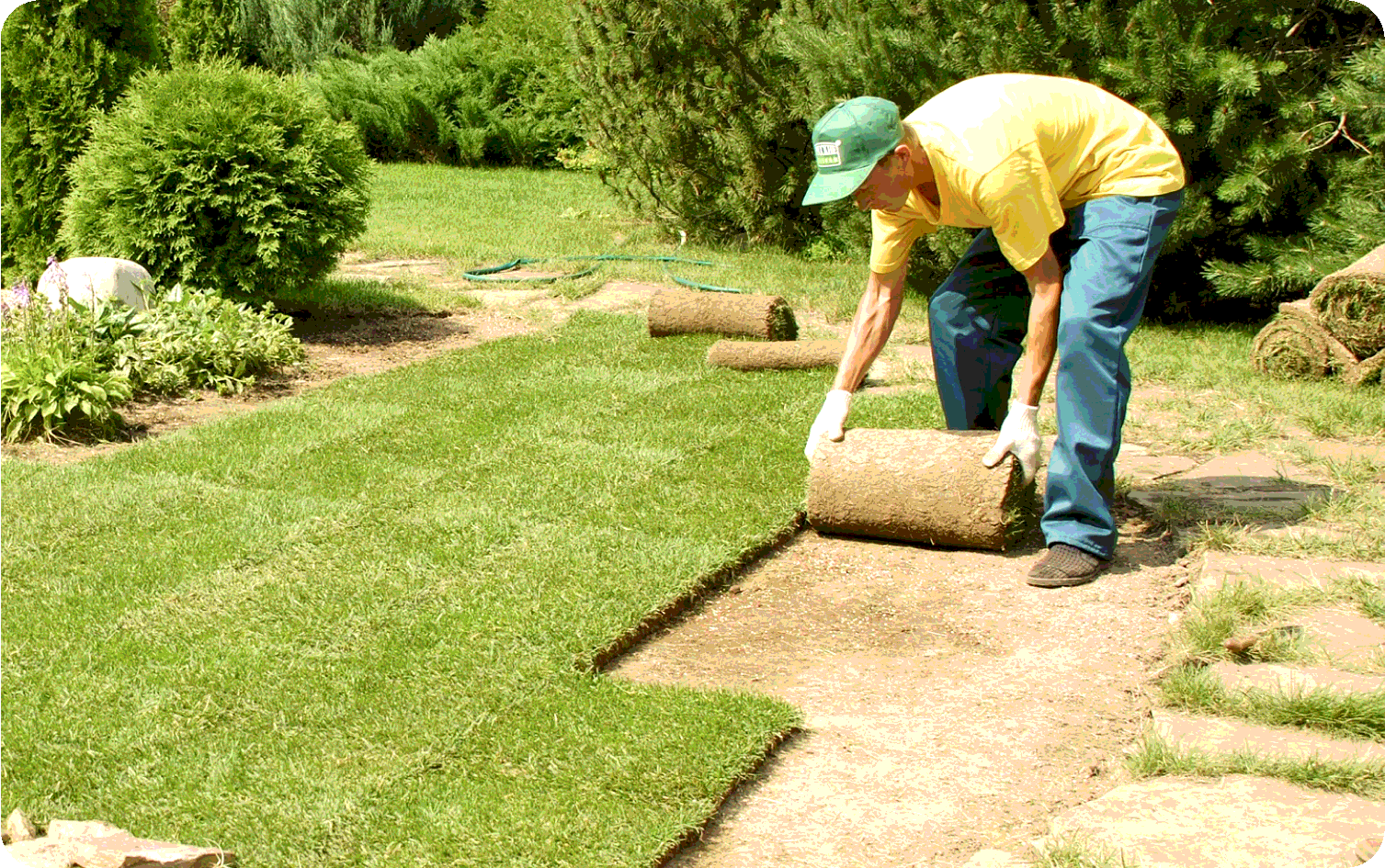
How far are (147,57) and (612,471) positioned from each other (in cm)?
550

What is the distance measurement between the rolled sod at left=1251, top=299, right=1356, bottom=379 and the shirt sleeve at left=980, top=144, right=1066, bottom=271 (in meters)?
3.26

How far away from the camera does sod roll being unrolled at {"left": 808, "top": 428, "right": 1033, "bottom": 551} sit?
183 inches

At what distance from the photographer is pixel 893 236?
4.65 metres

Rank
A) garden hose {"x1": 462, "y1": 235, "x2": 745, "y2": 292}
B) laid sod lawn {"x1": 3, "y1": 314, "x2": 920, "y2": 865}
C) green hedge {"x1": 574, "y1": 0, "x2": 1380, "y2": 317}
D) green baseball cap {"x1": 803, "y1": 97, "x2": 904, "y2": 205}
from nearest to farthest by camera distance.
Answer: laid sod lawn {"x1": 3, "y1": 314, "x2": 920, "y2": 865}, green baseball cap {"x1": 803, "y1": 97, "x2": 904, "y2": 205}, green hedge {"x1": 574, "y1": 0, "x2": 1380, "y2": 317}, garden hose {"x1": 462, "y1": 235, "x2": 745, "y2": 292}

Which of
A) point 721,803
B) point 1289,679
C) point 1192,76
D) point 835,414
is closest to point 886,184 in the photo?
point 835,414

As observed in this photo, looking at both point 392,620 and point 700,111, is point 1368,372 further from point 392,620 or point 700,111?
point 700,111

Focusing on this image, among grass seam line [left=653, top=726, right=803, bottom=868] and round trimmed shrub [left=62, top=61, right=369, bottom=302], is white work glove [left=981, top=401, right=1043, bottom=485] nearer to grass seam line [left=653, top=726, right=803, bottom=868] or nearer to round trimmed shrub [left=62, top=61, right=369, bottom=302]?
grass seam line [left=653, top=726, right=803, bottom=868]

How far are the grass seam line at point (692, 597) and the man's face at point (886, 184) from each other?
1309mm

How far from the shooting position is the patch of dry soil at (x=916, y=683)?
10.2 ft

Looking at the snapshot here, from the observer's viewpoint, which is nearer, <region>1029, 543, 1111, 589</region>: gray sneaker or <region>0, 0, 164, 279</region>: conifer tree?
<region>1029, 543, 1111, 589</region>: gray sneaker

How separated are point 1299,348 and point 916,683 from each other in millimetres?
4058

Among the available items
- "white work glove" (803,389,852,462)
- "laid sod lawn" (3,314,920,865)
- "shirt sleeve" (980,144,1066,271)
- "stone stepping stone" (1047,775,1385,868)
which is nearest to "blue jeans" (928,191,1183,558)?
"shirt sleeve" (980,144,1066,271)

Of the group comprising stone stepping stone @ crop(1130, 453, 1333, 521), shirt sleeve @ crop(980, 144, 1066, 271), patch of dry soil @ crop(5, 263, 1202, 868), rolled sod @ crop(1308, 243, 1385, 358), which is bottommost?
patch of dry soil @ crop(5, 263, 1202, 868)

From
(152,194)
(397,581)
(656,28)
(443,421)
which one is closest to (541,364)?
(443,421)
